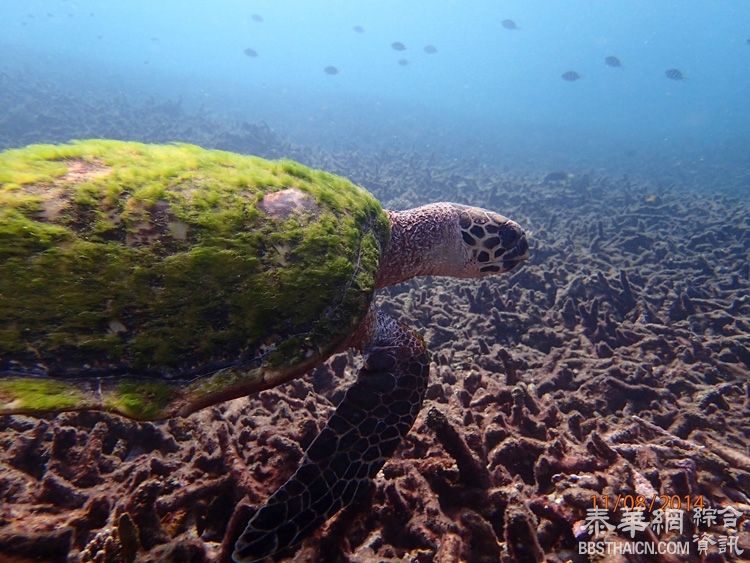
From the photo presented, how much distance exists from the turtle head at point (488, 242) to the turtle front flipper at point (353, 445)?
1.45 meters

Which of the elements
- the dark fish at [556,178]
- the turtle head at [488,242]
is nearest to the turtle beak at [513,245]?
the turtle head at [488,242]

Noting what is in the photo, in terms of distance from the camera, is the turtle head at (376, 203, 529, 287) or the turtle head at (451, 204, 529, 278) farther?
the turtle head at (451, 204, 529, 278)

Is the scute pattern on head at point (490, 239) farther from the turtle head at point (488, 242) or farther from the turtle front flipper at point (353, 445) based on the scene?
the turtle front flipper at point (353, 445)

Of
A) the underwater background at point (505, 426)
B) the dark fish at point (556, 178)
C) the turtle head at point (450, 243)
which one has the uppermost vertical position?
the turtle head at point (450, 243)

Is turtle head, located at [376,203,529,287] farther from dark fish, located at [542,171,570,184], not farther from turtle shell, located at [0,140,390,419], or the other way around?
dark fish, located at [542,171,570,184]

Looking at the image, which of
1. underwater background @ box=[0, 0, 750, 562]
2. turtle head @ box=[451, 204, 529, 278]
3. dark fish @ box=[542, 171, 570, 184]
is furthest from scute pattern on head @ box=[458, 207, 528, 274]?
dark fish @ box=[542, 171, 570, 184]

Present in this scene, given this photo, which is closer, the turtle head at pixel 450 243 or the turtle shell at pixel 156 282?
the turtle shell at pixel 156 282

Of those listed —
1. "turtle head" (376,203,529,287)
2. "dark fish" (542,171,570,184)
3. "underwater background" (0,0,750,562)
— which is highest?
"turtle head" (376,203,529,287)

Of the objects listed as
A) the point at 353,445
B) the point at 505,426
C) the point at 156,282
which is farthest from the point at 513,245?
the point at 156,282

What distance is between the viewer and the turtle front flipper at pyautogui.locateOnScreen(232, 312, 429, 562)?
212 centimetres

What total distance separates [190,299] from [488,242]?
3077 mm

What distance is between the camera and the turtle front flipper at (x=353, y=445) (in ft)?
6.97

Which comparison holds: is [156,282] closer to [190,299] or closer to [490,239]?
[190,299]

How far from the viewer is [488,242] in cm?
418
